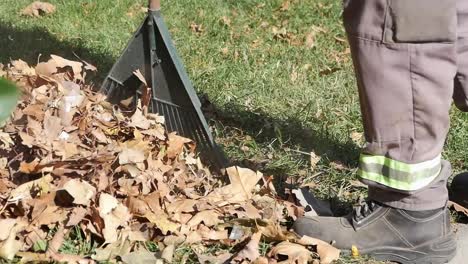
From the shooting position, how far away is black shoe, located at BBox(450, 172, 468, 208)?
103 inches

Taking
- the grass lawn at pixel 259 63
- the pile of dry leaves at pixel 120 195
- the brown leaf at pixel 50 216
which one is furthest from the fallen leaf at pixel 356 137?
the brown leaf at pixel 50 216

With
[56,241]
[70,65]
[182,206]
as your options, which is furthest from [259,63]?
[56,241]

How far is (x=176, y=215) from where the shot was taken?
7.46 ft

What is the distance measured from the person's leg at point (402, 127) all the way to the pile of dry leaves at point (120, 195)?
0.62ft

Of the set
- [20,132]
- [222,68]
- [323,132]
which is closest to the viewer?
[20,132]

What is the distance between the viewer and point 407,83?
2.00 meters

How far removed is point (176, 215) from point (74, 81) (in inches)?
37.8

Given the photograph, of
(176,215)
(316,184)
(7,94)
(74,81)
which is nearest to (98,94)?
(74,81)

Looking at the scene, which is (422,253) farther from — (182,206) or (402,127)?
(182,206)

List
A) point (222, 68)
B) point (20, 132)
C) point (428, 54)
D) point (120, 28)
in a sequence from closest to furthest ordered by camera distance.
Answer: point (428, 54)
point (20, 132)
point (222, 68)
point (120, 28)

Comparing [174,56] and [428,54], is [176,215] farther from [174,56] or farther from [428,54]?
[428,54]

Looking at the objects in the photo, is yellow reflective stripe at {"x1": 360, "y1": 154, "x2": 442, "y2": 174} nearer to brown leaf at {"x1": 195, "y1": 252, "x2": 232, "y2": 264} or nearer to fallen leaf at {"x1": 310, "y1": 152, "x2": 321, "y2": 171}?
brown leaf at {"x1": 195, "y1": 252, "x2": 232, "y2": 264}

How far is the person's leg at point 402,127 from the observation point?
1.94m

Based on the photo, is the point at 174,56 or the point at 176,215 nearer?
the point at 176,215
